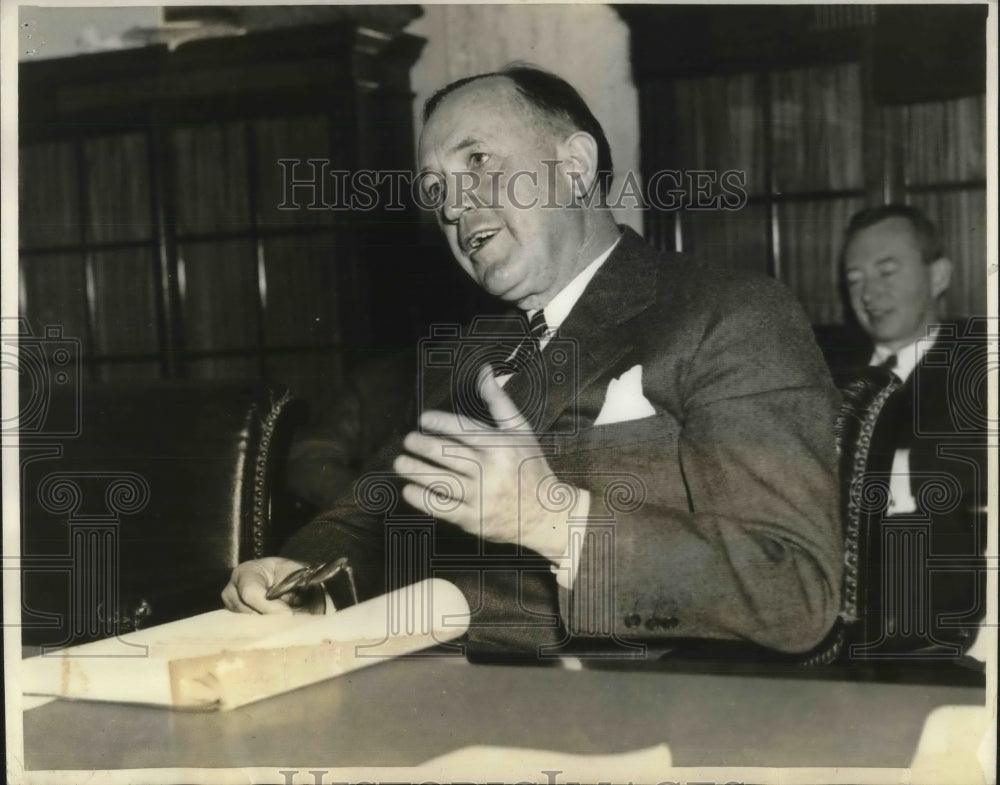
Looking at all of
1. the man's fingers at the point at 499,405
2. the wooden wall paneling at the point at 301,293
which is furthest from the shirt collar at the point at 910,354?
the wooden wall paneling at the point at 301,293

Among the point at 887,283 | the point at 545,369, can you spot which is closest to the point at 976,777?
the point at 887,283

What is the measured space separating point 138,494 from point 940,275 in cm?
157

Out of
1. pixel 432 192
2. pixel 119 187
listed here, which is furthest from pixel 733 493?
pixel 119 187

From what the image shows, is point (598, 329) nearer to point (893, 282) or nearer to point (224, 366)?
point (893, 282)

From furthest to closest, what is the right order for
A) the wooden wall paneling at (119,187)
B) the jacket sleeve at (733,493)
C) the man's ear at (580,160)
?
the wooden wall paneling at (119,187) < the man's ear at (580,160) < the jacket sleeve at (733,493)

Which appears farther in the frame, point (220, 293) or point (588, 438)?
point (220, 293)

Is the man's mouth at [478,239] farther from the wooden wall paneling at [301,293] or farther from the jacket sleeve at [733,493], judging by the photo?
the jacket sleeve at [733,493]

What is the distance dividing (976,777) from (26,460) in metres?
1.92

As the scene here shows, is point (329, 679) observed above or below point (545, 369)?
below

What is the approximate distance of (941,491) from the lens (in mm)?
1817

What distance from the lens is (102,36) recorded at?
6.21 feet

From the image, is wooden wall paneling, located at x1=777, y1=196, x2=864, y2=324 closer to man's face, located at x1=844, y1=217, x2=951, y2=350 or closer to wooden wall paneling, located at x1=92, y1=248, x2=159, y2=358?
man's face, located at x1=844, y1=217, x2=951, y2=350

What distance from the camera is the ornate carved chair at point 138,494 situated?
6.15 feet

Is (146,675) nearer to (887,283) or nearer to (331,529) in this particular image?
(331,529)
